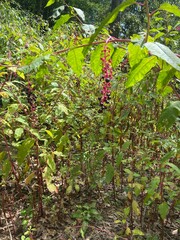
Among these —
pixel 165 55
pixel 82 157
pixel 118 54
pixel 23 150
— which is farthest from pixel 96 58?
pixel 82 157

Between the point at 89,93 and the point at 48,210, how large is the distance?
3.88 feet

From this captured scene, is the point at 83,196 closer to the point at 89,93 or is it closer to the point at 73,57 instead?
the point at 89,93

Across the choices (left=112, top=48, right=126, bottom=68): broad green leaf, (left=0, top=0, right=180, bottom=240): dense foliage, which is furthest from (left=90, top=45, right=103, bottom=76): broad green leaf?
(left=0, top=0, right=180, bottom=240): dense foliage

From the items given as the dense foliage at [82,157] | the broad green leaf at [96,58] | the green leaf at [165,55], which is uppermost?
the green leaf at [165,55]

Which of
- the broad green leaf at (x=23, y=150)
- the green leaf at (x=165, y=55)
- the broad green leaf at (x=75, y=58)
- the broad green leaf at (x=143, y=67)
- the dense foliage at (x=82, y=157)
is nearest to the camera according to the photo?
the green leaf at (x=165, y=55)

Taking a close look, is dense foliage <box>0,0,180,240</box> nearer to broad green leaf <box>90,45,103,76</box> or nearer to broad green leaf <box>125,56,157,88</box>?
broad green leaf <box>90,45,103,76</box>

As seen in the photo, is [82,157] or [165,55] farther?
[82,157]

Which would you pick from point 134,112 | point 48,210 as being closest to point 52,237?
point 48,210

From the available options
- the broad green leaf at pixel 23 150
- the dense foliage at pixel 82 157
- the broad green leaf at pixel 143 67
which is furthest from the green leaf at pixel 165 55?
the broad green leaf at pixel 23 150

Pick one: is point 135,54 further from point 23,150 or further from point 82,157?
point 82,157

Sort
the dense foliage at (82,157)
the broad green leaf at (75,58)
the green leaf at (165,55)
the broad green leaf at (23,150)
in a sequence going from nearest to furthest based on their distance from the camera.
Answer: the green leaf at (165,55), the broad green leaf at (75,58), the broad green leaf at (23,150), the dense foliage at (82,157)

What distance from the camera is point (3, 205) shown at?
200 cm

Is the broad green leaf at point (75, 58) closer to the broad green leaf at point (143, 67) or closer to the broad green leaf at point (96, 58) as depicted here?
the broad green leaf at point (96, 58)

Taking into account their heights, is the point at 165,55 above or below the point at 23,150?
above
